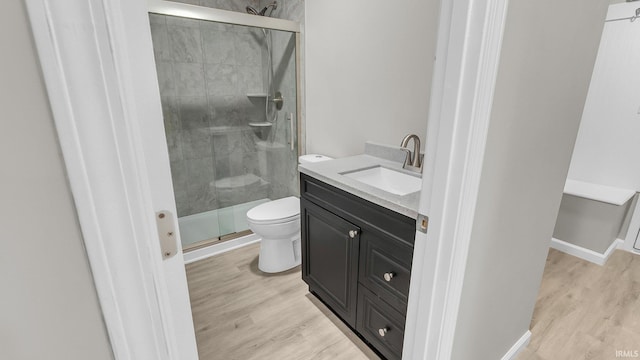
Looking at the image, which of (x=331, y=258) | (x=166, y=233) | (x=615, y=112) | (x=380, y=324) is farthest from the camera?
(x=615, y=112)

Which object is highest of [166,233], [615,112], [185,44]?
[185,44]

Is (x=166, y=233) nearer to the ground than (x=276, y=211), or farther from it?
farther from it

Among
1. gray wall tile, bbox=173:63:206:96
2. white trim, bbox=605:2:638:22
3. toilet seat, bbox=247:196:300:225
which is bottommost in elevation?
toilet seat, bbox=247:196:300:225

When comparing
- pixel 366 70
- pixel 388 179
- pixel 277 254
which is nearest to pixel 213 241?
pixel 277 254

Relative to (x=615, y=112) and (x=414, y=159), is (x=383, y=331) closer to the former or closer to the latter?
(x=414, y=159)

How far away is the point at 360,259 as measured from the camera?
148 cm

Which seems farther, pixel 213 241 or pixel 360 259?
pixel 213 241

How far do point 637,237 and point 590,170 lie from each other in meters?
0.64

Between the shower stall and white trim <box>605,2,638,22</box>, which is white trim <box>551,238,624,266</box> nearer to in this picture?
white trim <box>605,2,638,22</box>

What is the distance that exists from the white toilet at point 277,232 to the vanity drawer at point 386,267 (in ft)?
2.42

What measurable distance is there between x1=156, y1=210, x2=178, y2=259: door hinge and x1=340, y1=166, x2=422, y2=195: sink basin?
1.25 meters

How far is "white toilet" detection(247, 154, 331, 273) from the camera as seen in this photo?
6.66 feet

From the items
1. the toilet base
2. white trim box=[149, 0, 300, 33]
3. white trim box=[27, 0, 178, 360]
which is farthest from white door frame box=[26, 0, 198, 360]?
white trim box=[149, 0, 300, 33]

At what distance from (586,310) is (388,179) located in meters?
1.51
